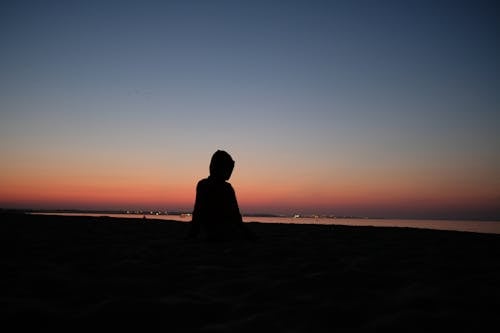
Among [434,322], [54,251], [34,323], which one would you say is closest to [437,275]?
[434,322]

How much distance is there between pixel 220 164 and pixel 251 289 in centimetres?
369

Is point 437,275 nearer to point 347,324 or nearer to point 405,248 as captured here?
point 347,324

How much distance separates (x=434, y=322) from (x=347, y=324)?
0.55m

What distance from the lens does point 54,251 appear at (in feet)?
17.2

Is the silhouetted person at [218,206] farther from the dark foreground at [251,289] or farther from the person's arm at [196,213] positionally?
the dark foreground at [251,289]

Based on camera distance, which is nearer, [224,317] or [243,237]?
[224,317]

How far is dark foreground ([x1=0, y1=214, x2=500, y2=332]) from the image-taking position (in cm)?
236

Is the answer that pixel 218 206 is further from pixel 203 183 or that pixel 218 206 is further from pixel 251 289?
pixel 251 289

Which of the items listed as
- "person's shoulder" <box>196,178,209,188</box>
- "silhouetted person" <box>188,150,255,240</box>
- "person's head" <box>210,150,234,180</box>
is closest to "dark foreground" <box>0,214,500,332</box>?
"silhouetted person" <box>188,150,255,240</box>

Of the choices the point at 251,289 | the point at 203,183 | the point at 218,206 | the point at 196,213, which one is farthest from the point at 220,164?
the point at 251,289

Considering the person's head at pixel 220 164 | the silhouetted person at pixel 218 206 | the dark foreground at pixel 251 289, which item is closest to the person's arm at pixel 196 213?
the silhouetted person at pixel 218 206

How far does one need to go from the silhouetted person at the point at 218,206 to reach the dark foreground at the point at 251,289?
49.7 inches

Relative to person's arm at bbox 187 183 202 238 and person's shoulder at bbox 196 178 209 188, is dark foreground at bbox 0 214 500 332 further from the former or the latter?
person's shoulder at bbox 196 178 209 188

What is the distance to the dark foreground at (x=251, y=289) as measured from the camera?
2363 millimetres
